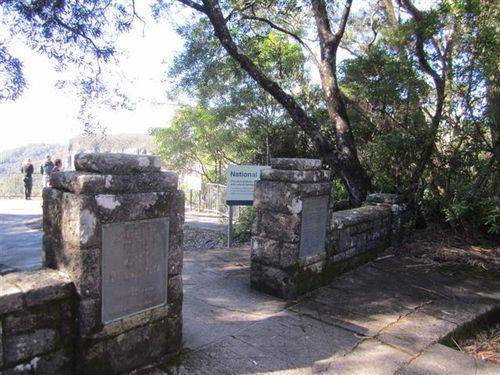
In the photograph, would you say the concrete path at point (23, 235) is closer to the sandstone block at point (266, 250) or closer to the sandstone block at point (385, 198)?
the sandstone block at point (266, 250)

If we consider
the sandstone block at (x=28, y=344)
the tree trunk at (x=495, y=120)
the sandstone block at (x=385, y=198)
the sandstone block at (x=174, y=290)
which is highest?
the tree trunk at (x=495, y=120)

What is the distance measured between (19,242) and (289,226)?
621cm

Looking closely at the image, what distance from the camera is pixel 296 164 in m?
4.66

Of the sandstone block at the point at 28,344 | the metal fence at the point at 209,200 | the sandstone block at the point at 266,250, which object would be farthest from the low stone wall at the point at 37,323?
the metal fence at the point at 209,200

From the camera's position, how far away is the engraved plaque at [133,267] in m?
2.82

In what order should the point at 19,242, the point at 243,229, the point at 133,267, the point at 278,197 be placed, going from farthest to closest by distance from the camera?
the point at 243,229 < the point at 19,242 < the point at 278,197 < the point at 133,267

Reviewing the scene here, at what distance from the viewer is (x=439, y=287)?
549 centimetres

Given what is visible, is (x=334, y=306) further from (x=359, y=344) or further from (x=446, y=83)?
(x=446, y=83)

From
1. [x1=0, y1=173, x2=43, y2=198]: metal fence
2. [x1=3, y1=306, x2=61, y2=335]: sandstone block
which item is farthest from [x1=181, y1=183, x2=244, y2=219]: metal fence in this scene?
[x1=3, y1=306, x2=61, y2=335]: sandstone block

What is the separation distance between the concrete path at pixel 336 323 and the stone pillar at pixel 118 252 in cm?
32

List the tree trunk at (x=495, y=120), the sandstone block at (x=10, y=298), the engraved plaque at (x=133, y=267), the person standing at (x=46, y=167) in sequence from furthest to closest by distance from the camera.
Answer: the person standing at (x=46, y=167) < the tree trunk at (x=495, y=120) < the engraved plaque at (x=133, y=267) < the sandstone block at (x=10, y=298)

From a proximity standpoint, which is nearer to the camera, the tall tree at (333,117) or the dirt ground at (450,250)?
A: the dirt ground at (450,250)

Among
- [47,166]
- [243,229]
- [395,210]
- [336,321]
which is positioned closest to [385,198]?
[395,210]

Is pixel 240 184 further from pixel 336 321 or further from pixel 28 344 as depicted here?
pixel 28 344
